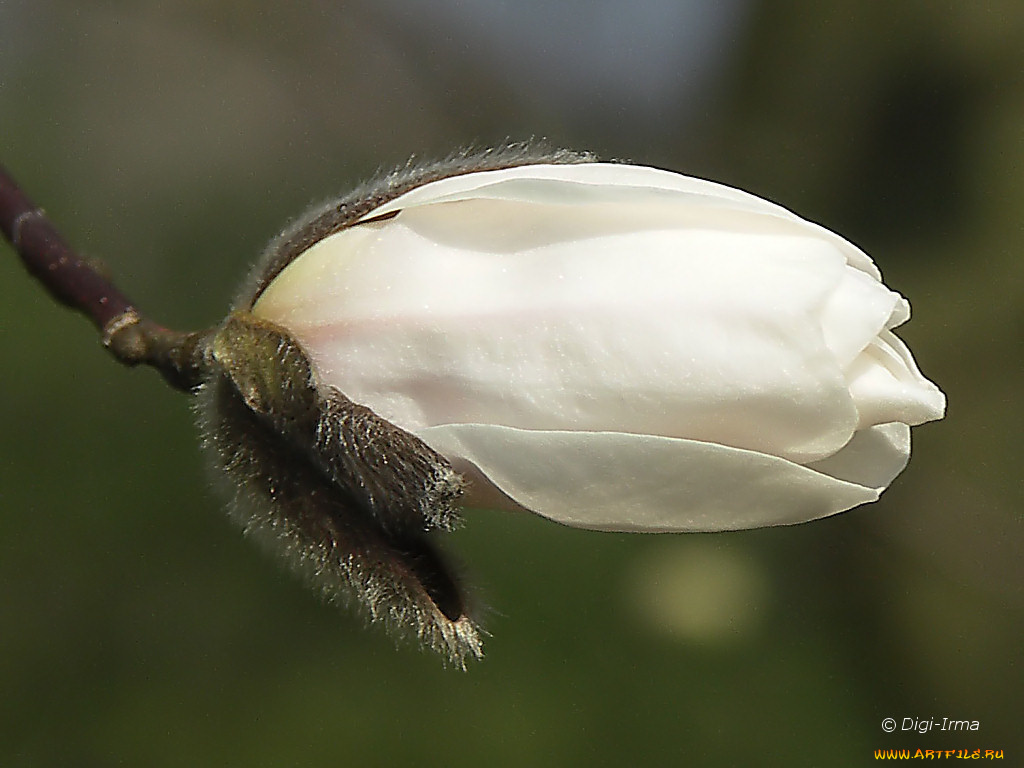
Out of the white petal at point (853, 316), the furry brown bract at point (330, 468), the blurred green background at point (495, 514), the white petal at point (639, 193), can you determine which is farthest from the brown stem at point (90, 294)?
the blurred green background at point (495, 514)

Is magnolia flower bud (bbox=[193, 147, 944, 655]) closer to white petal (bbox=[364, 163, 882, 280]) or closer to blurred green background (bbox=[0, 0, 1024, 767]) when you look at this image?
white petal (bbox=[364, 163, 882, 280])

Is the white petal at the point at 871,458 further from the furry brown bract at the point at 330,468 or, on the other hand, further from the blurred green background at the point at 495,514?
the blurred green background at the point at 495,514

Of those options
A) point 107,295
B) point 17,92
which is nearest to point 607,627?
point 107,295

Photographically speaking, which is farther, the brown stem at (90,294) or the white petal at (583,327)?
the brown stem at (90,294)

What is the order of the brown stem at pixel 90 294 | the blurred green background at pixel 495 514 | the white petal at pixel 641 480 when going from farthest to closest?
the blurred green background at pixel 495 514, the brown stem at pixel 90 294, the white petal at pixel 641 480

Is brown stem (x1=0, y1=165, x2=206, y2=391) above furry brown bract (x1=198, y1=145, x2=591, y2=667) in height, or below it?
above

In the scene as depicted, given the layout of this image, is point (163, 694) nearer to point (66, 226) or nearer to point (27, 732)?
point (27, 732)

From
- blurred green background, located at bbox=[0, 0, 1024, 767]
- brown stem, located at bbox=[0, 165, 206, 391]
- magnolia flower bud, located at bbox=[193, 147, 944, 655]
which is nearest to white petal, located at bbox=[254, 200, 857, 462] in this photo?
magnolia flower bud, located at bbox=[193, 147, 944, 655]
